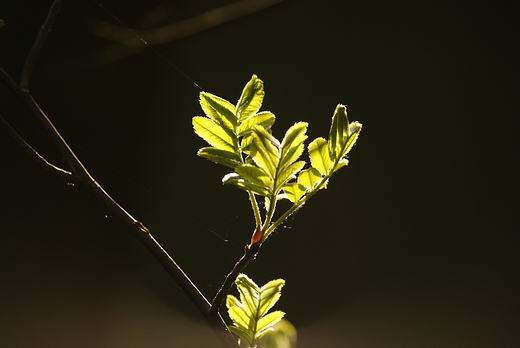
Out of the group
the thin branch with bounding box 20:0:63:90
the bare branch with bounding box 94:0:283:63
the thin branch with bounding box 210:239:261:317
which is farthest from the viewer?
the bare branch with bounding box 94:0:283:63

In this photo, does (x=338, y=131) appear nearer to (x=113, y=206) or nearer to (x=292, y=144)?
(x=292, y=144)

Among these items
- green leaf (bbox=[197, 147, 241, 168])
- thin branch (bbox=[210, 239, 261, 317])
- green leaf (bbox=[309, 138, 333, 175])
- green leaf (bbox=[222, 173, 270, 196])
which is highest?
green leaf (bbox=[197, 147, 241, 168])

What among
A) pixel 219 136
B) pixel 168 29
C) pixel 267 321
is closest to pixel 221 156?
pixel 219 136

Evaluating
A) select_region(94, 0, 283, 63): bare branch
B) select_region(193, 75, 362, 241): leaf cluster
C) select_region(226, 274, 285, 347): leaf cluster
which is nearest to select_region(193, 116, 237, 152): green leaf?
select_region(193, 75, 362, 241): leaf cluster

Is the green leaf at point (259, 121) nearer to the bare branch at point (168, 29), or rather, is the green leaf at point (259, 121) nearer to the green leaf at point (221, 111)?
the green leaf at point (221, 111)

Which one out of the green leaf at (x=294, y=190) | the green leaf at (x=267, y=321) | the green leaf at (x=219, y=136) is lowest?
the green leaf at (x=267, y=321)

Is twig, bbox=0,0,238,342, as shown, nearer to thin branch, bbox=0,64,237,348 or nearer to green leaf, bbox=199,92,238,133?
thin branch, bbox=0,64,237,348

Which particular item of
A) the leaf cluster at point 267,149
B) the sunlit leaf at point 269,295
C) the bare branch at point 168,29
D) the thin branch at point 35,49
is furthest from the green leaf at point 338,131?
the bare branch at point 168,29

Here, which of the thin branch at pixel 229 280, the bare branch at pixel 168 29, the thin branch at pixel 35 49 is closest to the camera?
the thin branch at pixel 229 280
